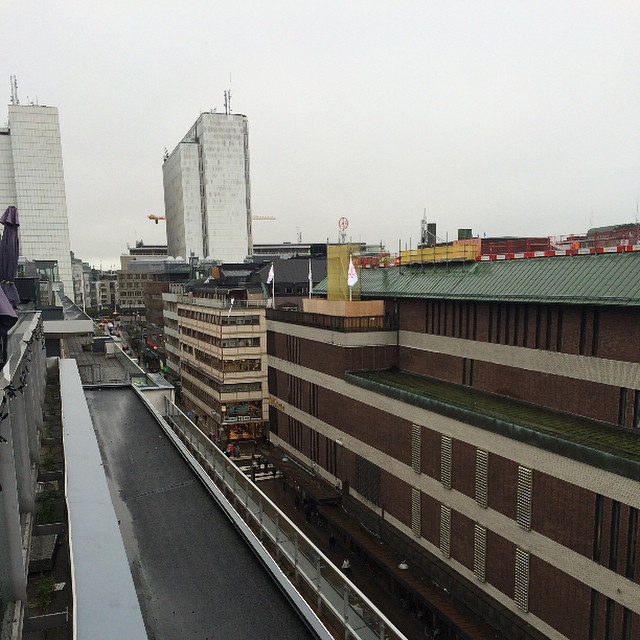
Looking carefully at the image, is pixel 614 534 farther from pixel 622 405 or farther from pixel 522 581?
pixel 522 581

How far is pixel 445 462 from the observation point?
31531mm

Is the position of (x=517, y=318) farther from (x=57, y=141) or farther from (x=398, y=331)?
(x=57, y=141)

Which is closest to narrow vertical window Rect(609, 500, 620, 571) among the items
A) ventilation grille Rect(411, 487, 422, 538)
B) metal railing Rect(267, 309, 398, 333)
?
ventilation grille Rect(411, 487, 422, 538)

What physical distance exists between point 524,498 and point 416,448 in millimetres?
8915

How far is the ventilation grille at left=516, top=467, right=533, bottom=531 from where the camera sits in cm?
2575

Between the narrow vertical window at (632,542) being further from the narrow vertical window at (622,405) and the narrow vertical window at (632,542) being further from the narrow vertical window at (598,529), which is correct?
the narrow vertical window at (622,405)

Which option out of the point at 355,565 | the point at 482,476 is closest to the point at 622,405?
the point at 482,476

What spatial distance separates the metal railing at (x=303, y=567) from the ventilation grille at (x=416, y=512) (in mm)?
17028

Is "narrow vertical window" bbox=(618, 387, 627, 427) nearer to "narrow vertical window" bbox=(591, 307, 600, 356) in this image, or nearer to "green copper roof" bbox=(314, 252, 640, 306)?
"narrow vertical window" bbox=(591, 307, 600, 356)

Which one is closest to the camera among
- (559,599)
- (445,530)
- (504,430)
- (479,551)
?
(559,599)

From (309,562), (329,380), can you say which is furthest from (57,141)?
(309,562)

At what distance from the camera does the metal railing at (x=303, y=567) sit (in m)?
12.8

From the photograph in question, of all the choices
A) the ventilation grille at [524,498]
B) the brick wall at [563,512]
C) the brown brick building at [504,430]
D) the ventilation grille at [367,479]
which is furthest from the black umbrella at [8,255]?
the ventilation grille at [367,479]

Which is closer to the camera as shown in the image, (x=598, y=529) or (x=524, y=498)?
(x=598, y=529)
